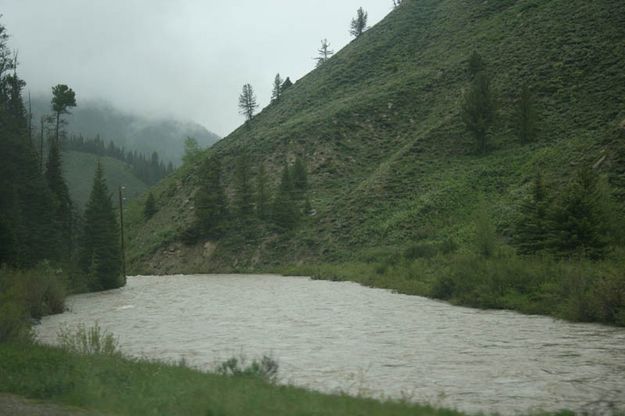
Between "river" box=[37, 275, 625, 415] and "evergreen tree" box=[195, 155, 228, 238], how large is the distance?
4200 centimetres

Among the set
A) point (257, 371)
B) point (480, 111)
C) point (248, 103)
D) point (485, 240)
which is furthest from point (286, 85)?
point (257, 371)

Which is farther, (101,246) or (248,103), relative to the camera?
(248,103)

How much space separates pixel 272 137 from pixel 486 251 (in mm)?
60458

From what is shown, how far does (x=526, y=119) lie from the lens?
59.3 m

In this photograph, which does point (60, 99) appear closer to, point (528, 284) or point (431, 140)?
point (431, 140)

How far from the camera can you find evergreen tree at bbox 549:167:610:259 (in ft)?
83.7

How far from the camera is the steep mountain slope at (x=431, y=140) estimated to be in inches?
2105

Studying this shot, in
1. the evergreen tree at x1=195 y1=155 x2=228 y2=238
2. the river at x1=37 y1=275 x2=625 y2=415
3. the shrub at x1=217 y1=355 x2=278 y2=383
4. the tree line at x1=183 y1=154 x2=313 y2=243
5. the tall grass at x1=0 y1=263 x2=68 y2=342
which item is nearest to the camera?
the river at x1=37 y1=275 x2=625 y2=415

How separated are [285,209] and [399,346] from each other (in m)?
52.5

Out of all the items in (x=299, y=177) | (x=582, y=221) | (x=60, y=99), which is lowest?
(x=582, y=221)

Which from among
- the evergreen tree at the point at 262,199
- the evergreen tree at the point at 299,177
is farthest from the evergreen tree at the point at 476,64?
the evergreen tree at the point at 262,199

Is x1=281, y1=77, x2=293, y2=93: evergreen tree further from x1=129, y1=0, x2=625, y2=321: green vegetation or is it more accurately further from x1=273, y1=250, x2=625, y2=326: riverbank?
x1=273, y1=250, x2=625, y2=326: riverbank

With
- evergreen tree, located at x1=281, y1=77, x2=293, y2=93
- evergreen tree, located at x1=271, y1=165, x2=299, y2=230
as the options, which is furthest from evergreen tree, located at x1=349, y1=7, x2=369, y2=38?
evergreen tree, located at x1=271, y1=165, x2=299, y2=230

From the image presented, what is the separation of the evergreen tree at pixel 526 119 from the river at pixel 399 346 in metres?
34.8
